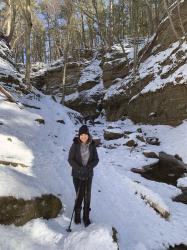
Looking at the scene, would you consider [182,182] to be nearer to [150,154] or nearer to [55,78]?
[150,154]

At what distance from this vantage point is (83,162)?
747 cm

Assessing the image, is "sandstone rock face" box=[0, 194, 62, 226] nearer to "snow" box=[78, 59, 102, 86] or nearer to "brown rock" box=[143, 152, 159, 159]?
"brown rock" box=[143, 152, 159, 159]

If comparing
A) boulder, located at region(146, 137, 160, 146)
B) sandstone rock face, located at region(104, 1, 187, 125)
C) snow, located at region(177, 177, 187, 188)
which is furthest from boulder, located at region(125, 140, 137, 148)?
snow, located at region(177, 177, 187, 188)

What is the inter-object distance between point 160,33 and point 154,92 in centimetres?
782

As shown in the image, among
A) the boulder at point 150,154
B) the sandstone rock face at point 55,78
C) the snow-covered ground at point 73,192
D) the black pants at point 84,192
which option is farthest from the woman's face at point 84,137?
the sandstone rock face at point 55,78

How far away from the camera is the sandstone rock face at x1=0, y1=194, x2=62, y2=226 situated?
677 cm

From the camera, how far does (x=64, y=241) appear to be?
21.8 feet

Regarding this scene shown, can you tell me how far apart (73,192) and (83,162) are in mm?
2208

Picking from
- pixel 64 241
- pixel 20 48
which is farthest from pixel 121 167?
pixel 20 48

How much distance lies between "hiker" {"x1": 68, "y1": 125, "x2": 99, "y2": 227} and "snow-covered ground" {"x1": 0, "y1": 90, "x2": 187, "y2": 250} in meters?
0.45

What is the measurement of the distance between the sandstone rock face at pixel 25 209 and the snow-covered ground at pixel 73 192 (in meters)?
0.13

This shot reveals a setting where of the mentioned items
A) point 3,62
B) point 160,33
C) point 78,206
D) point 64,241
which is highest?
point 160,33

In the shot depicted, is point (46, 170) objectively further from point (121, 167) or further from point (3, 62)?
point (3, 62)

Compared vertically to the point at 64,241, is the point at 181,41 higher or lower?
higher
